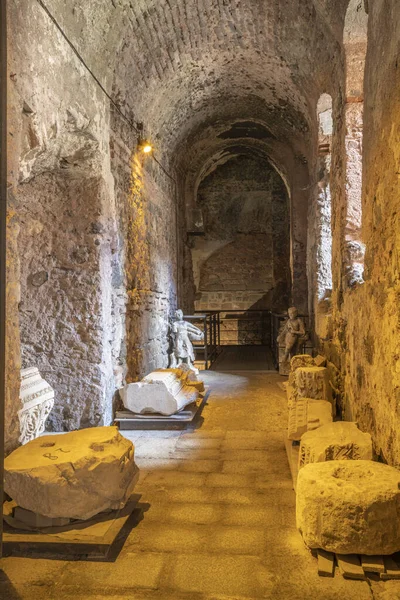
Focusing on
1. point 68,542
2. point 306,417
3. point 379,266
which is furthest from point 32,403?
point 379,266

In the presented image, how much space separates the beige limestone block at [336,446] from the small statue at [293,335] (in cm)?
491

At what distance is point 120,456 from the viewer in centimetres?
291

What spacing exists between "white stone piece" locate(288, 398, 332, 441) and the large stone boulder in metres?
1.69

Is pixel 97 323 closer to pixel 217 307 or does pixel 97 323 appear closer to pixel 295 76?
pixel 295 76

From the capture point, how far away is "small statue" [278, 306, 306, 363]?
834 centimetres

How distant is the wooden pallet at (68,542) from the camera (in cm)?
255

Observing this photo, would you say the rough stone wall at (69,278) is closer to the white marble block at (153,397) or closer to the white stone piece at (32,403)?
the white marble block at (153,397)

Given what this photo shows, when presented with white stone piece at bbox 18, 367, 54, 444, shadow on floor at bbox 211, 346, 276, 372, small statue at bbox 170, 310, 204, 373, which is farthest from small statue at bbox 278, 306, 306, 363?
white stone piece at bbox 18, 367, 54, 444

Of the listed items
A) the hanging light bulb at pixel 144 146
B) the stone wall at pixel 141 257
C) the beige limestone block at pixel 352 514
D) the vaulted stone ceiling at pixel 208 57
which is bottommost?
the beige limestone block at pixel 352 514

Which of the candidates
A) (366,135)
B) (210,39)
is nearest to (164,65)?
(210,39)

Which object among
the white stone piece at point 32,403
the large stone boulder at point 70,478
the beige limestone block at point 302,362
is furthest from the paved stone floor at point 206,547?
the beige limestone block at point 302,362

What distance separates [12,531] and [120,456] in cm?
71

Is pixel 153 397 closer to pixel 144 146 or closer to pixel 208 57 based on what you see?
pixel 144 146

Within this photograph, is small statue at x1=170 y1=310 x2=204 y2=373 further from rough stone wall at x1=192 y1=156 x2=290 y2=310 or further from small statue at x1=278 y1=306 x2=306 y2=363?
rough stone wall at x1=192 y1=156 x2=290 y2=310
